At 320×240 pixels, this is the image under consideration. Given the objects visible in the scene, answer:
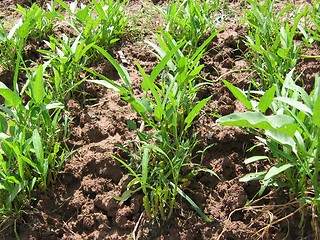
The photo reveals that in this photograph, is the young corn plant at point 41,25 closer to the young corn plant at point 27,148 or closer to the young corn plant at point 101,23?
the young corn plant at point 101,23

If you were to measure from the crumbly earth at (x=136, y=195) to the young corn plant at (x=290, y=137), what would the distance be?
76 millimetres

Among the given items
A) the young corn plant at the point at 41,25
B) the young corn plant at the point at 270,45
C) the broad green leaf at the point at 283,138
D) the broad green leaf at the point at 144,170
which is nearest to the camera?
the broad green leaf at the point at 283,138

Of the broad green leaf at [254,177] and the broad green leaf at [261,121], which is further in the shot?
the broad green leaf at [254,177]

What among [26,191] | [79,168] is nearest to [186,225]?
[79,168]

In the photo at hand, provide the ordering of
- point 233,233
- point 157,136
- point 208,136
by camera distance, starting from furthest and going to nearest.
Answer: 1. point 208,136
2. point 157,136
3. point 233,233

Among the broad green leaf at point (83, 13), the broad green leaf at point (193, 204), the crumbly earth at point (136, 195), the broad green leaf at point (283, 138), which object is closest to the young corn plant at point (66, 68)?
the crumbly earth at point (136, 195)

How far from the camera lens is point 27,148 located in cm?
195

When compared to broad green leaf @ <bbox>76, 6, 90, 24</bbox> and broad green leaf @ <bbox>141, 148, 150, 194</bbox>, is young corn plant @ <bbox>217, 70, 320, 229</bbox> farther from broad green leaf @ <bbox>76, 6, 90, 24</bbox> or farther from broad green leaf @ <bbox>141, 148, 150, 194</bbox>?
broad green leaf @ <bbox>76, 6, 90, 24</bbox>

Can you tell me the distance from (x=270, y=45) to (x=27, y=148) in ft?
4.25

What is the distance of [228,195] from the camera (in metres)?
1.94

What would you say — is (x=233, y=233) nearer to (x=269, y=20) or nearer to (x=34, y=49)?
(x=269, y=20)

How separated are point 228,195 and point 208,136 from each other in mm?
300

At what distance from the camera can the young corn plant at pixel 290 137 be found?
5.20 feet

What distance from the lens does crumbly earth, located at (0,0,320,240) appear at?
185 centimetres
